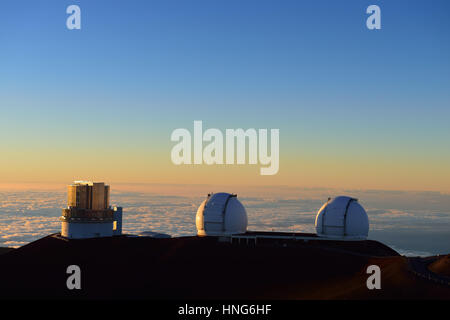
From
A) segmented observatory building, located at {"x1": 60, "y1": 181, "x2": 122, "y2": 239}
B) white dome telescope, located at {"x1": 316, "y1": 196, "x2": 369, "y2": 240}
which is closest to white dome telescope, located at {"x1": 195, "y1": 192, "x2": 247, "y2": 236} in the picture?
white dome telescope, located at {"x1": 316, "y1": 196, "x2": 369, "y2": 240}

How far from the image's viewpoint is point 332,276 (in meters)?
39.7

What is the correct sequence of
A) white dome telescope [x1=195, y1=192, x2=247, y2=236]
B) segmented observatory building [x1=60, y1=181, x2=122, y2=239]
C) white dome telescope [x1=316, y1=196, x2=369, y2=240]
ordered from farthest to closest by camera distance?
segmented observatory building [x1=60, y1=181, x2=122, y2=239] → white dome telescope [x1=195, y1=192, x2=247, y2=236] → white dome telescope [x1=316, y1=196, x2=369, y2=240]

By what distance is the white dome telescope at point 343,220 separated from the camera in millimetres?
49625

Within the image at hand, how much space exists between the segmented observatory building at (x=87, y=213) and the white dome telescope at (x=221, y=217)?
9.24 metres

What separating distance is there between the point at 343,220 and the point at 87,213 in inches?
969

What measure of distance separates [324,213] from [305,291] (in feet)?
48.1

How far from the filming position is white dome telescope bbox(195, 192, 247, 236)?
51406 millimetres

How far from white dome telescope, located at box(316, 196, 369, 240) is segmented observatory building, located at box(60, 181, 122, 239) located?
68.7ft

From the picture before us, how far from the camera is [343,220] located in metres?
49.5

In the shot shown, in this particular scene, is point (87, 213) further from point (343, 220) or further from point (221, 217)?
point (343, 220)

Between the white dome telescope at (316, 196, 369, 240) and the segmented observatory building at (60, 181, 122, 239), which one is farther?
the segmented observatory building at (60, 181, 122, 239)

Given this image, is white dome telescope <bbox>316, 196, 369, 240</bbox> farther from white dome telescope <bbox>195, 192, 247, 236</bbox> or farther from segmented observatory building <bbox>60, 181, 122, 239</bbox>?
segmented observatory building <bbox>60, 181, 122, 239</bbox>
